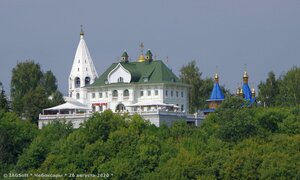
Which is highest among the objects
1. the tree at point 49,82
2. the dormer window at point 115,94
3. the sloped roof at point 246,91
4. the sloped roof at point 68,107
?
the tree at point 49,82

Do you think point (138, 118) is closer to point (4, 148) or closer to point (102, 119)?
point (102, 119)

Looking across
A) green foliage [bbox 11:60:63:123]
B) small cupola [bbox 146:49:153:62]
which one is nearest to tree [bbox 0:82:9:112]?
green foliage [bbox 11:60:63:123]

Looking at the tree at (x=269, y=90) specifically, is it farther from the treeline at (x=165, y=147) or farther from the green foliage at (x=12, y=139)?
the green foliage at (x=12, y=139)

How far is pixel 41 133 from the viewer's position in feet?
251

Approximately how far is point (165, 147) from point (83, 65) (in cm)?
2661

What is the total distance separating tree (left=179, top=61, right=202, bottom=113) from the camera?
103 meters

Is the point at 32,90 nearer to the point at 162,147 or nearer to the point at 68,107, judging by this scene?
the point at 68,107

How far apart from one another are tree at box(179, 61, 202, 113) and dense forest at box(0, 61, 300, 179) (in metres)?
21.4

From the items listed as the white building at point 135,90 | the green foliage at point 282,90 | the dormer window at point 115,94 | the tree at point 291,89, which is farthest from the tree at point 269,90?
the dormer window at point 115,94

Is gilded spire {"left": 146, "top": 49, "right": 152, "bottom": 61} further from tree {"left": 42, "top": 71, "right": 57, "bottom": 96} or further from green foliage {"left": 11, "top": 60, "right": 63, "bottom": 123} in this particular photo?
tree {"left": 42, "top": 71, "right": 57, "bottom": 96}

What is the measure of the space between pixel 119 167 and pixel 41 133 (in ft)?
33.3

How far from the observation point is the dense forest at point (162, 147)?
6669cm

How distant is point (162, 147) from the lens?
7056cm

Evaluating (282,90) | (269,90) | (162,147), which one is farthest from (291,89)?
(162,147)
